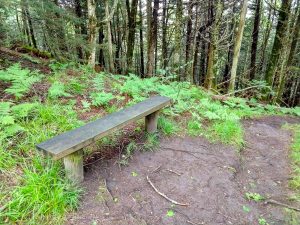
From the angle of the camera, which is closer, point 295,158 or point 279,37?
point 295,158

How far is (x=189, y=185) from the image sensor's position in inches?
120

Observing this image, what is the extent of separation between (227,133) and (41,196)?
336 centimetres

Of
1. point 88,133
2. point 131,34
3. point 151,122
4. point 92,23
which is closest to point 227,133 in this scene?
point 151,122

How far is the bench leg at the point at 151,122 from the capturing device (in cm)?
402

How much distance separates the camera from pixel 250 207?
2768mm

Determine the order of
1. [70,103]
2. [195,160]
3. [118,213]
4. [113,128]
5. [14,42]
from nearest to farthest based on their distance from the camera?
[118,213] < [113,128] < [195,160] < [70,103] < [14,42]

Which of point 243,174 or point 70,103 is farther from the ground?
point 70,103

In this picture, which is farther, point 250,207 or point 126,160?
point 126,160

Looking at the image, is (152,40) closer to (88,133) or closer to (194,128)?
(194,128)

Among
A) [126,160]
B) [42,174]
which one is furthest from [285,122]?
[42,174]

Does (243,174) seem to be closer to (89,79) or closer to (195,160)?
(195,160)

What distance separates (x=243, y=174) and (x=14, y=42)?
9.98 meters

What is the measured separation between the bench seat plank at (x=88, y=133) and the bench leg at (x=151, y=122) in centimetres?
17

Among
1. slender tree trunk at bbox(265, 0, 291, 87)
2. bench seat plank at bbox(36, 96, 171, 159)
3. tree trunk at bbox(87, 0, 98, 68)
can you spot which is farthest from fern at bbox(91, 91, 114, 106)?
slender tree trunk at bbox(265, 0, 291, 87)
